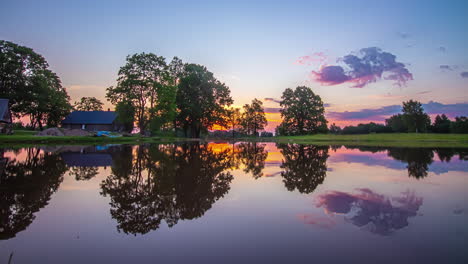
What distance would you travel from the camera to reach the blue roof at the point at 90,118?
6975 centimetres

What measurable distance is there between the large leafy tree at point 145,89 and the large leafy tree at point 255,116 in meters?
56.8

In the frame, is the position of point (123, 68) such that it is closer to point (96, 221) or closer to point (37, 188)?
point (37, 188)

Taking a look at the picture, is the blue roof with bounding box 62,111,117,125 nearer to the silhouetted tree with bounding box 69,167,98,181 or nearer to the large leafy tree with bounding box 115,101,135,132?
the large leafy tree with bounding box 115,101,135,132

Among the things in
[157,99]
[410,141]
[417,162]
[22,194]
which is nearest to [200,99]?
[157,99]

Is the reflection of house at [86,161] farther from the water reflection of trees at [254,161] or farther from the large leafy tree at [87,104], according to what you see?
the large leafy tree at [87,104]

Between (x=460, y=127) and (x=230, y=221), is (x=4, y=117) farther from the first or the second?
(x=460, y=127)

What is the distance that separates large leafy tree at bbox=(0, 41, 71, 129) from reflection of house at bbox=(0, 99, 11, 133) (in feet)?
23.2

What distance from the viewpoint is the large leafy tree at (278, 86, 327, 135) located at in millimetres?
76000

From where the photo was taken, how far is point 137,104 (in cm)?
4469

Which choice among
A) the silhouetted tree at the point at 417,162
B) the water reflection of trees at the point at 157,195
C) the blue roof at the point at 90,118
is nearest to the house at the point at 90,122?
the blue roof at the point at 90,118

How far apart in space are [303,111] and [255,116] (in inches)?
1092

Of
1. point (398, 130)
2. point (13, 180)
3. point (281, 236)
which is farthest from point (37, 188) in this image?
point (398, 130)

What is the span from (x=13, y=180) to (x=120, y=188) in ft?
13.8

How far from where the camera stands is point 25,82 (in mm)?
50812
